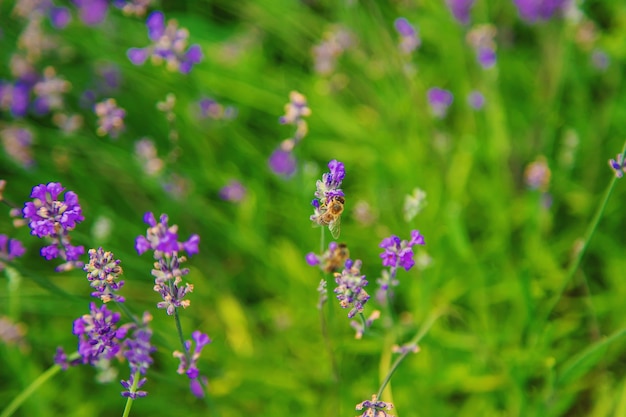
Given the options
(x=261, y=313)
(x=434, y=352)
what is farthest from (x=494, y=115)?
(x=261, y=313)

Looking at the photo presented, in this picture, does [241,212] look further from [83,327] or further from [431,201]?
[83,327]

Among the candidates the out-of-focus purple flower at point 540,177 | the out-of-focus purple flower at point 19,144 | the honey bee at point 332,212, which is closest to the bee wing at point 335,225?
the honey bee at point 332,212

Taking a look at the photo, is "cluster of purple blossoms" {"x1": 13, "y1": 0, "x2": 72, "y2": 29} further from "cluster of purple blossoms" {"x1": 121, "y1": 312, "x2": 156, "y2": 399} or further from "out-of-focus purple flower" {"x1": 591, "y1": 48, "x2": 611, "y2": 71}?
"out-of-focus purple flower" {"x1": 591, "y1": 48, "x2": 611, "y2": 71}

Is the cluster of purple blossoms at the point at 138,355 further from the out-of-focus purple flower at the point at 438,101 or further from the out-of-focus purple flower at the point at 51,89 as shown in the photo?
the out-of-focus purple flower at the point at 438,101

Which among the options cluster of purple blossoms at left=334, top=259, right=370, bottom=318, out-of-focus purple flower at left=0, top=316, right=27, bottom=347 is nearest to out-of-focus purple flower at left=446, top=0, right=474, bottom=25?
cluster of purple blossoms at left=334, top=259, right=370, bottom=318

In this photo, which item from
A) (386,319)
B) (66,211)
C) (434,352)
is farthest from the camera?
(434,352)

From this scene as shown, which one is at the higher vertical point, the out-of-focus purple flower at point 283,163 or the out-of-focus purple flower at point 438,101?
the out-of-focus purple flower at point 438,101
